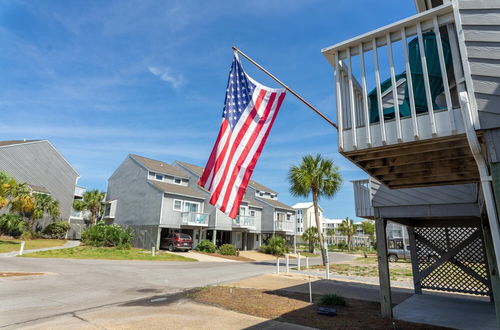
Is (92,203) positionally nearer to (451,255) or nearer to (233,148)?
(233,148)

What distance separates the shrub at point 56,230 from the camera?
31.0 m

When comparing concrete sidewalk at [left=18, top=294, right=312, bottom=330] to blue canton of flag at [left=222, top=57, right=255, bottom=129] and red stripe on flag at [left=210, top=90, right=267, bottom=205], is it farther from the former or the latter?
blue canton of flag at [left=222, top=57, right=255, bottom=129]

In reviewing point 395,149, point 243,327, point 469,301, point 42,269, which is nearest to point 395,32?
point 395,149

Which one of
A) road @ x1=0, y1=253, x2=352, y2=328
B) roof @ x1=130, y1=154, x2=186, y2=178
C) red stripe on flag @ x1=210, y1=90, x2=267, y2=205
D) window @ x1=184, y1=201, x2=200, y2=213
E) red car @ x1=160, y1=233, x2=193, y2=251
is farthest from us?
roof @ x1=130, y1=154, x2=186, y2=178

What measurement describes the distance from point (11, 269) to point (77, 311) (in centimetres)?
903

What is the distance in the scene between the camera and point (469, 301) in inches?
386

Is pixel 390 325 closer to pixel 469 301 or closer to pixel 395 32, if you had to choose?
pixel 469 301

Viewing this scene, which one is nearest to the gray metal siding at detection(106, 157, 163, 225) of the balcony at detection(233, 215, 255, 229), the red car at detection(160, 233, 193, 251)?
the red car at detection(160, 233, 193, 251)

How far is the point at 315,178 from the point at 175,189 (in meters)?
16.5

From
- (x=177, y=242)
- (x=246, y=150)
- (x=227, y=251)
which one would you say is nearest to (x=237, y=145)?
(x=246, y=150)

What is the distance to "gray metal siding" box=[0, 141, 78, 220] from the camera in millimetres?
30672

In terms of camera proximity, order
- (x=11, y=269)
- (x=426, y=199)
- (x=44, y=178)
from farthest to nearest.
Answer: (x=44, y=178) < (x=11, y=269) < (x=426, y=199)

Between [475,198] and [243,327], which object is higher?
[475,198]

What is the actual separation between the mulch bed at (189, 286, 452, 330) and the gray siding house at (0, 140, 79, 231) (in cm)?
3070
